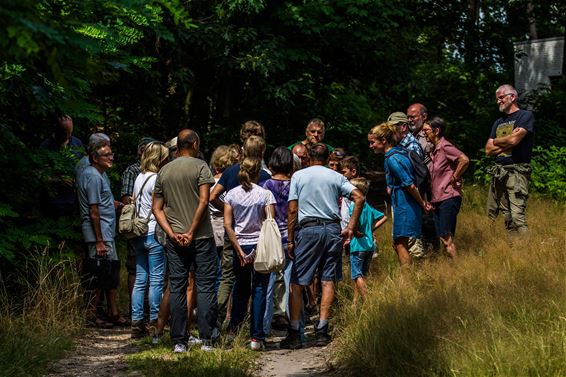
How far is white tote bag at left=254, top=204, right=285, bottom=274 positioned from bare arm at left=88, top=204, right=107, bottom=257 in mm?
2158

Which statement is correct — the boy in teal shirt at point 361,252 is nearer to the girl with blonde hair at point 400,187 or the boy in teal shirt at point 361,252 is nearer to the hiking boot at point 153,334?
the girl with blonde hair at point 400,187

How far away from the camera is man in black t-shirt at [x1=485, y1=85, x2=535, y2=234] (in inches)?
420

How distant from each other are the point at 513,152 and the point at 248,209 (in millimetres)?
3684

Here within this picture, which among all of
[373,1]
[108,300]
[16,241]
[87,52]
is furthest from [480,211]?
[87,52]

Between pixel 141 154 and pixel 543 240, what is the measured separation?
179 inches

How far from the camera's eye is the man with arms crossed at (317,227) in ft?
28.9

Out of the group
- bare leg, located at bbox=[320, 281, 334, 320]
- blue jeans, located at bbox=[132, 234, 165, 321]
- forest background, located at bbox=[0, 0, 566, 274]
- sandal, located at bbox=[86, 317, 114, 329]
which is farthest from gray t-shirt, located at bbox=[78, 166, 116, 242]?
bare leg, located at bbox=[320, 281, 334, 320]

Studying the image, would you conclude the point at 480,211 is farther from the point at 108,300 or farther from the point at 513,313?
the point at 513,313

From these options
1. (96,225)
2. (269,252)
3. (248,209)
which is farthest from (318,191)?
(96,225)

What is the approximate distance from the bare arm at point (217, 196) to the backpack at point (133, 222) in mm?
702

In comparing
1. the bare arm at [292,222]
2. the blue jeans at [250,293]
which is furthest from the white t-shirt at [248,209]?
the bare arm at [292,222]

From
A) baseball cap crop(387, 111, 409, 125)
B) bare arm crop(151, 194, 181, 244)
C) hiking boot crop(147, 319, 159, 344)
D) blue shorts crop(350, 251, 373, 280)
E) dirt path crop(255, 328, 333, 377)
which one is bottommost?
dirt path crop(255, 328, 333, 377)

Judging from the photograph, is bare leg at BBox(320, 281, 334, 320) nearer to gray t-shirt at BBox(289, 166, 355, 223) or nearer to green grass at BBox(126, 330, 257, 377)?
gray t-shirt at BBox(289, 166, 355, 223)

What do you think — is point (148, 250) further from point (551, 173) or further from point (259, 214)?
point (551, 173)
